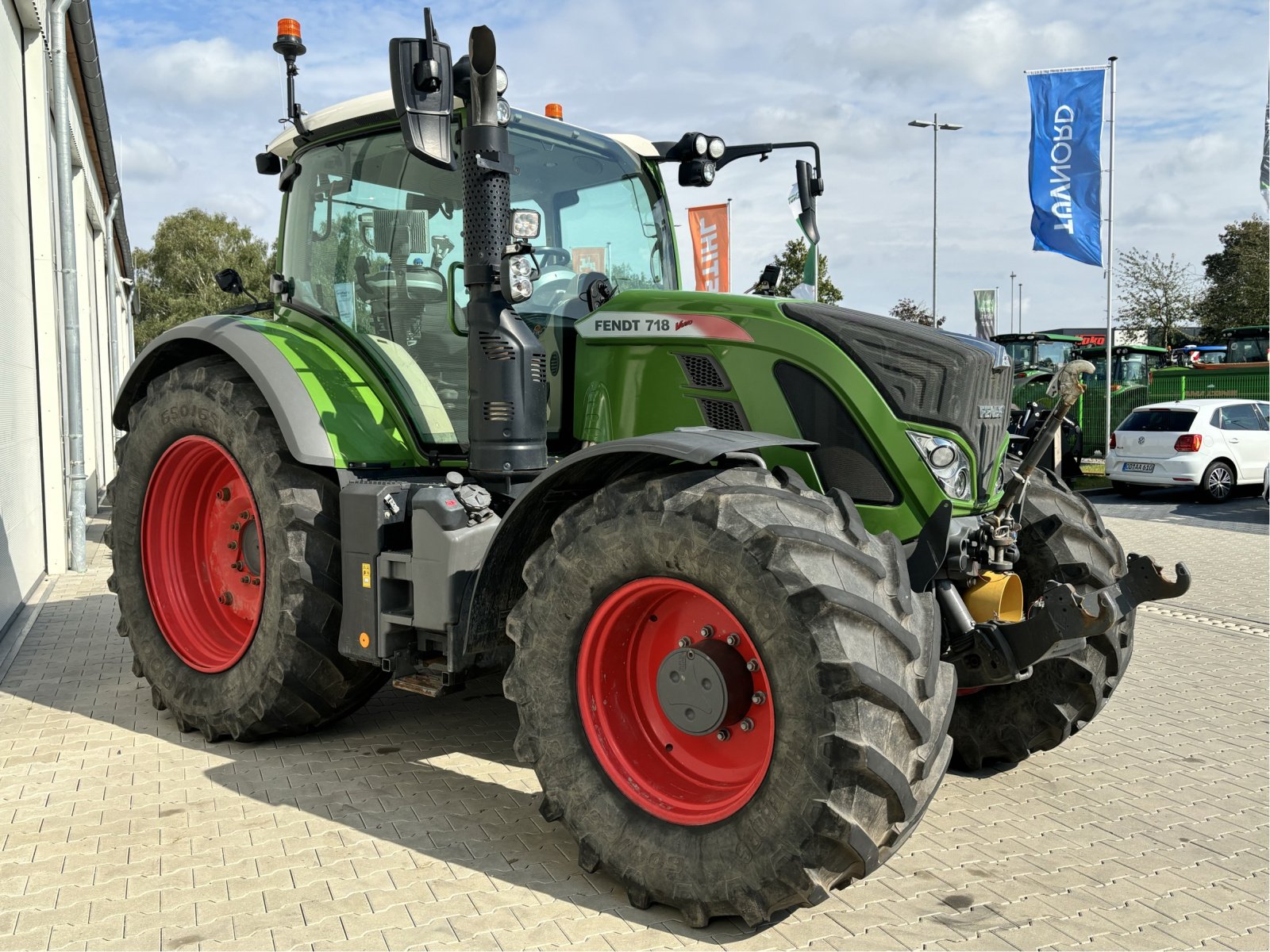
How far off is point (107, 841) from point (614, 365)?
2441 mm

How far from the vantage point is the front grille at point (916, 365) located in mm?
3668

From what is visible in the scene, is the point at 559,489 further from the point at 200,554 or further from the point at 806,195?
the point at 200,554

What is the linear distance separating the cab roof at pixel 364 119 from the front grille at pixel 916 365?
4.88ft

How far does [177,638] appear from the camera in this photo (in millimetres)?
5137

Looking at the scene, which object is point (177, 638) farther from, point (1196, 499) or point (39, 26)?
point (1196, 499)

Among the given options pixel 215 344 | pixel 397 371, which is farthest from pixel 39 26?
pixel 397 371

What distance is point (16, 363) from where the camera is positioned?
26.5 feet

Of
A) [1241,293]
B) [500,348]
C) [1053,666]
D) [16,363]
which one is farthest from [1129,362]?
[500,348]

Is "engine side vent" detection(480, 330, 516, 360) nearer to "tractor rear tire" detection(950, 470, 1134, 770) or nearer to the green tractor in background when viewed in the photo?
"tractor rear tire" detection(950, 470, 1134, 770)

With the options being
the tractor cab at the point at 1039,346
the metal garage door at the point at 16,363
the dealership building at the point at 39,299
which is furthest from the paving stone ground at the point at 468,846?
the tractor cab at the point at 1039,346

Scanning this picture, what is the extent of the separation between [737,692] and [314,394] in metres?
2.25

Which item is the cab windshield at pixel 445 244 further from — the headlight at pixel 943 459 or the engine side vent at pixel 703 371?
the headlight at pixel 943 459

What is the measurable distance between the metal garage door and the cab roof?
147 inches

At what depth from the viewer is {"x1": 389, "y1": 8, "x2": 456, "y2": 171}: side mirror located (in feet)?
11.6
